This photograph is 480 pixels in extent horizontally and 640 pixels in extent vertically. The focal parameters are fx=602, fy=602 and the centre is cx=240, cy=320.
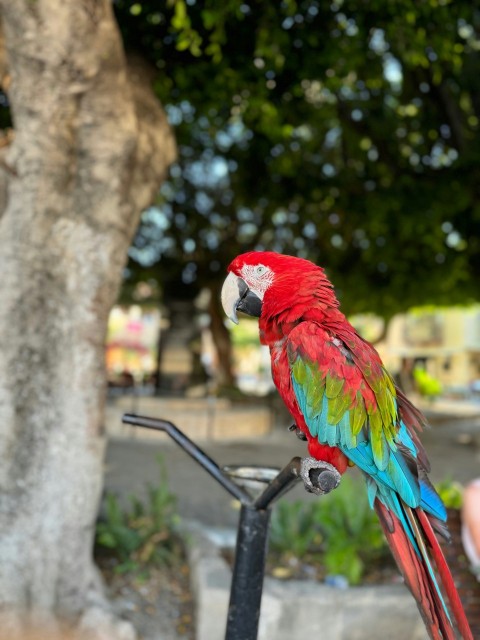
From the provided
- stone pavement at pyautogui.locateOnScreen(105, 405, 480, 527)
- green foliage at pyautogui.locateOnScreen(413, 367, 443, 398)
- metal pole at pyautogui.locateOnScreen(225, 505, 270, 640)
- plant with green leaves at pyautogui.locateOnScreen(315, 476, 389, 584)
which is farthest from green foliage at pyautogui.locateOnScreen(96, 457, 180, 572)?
green foliage at pyautogui.locateOnScreen(413, 367, 443, 398)

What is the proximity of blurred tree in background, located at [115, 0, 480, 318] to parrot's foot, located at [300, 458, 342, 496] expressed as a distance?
12.0ft

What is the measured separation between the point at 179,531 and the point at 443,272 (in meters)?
9.64

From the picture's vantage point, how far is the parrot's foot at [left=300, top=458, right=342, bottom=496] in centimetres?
129

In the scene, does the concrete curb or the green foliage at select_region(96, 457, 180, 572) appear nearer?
the concrete curb

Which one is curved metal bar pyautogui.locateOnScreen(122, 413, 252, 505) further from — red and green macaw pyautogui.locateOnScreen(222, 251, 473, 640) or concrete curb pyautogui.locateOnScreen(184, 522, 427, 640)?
concrete curb pyautogui.locateOnScreen(184, 522, 427, 640)

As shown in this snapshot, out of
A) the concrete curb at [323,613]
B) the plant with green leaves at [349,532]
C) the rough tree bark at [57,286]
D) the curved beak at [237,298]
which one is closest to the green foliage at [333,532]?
the plant with green leaves at [349,532]

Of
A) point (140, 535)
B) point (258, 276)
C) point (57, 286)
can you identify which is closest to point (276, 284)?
point (258, 276)

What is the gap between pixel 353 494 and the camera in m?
4.53

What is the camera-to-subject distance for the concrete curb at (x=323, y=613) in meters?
3.50

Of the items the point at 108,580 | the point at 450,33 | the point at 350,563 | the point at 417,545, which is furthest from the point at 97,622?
the point at 450,33

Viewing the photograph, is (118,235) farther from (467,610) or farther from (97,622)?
(467,610)

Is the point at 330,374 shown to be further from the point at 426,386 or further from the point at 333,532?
the point at 426,386

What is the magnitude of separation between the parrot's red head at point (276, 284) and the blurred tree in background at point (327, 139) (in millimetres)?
3378

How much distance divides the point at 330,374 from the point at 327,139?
11.7 m
